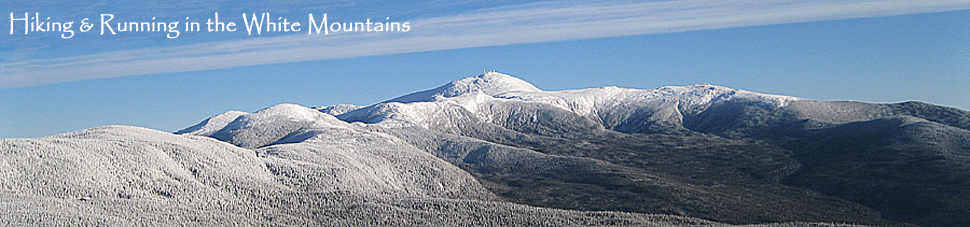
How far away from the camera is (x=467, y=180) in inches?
4090

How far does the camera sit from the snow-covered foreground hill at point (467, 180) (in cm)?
6619

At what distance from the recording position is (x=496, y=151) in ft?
441

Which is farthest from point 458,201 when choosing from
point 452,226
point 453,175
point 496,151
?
point 496,151

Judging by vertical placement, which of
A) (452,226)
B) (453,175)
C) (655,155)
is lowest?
(655,155)

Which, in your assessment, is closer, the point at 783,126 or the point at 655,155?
the point at 655,155

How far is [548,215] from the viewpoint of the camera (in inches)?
2928

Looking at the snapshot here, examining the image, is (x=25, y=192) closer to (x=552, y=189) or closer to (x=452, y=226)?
(x=452, y=226)

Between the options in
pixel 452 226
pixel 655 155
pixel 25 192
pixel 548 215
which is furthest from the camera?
pixel 655 155

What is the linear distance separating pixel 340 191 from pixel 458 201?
1387 centimetres

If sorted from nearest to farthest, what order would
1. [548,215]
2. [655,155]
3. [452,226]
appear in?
[452,226], [548,215], [655,155]

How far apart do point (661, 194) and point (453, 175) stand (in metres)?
29.3

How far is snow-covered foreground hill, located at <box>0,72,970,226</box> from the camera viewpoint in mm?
66188

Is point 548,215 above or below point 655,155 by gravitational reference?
above

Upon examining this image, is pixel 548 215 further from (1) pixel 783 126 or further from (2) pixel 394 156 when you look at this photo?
(1) pixel 783 126
